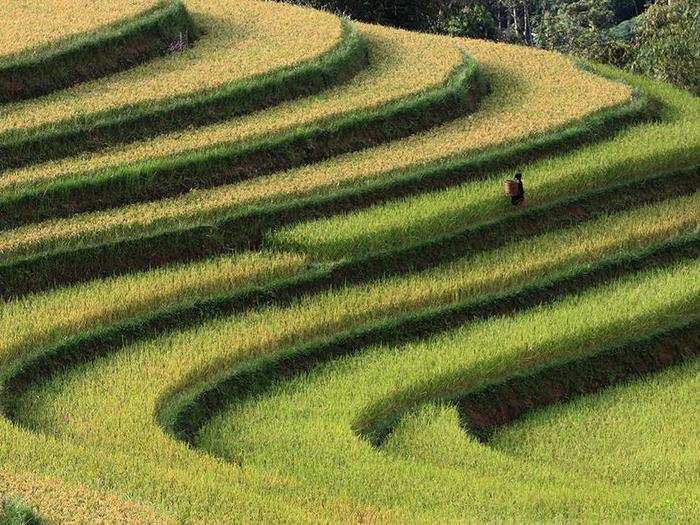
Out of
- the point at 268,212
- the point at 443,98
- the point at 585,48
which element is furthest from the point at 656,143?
the point at 585,48

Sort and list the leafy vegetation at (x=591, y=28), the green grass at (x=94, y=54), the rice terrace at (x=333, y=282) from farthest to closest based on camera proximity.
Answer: the leafy vegetation at (x=591, y=28), the green grass at (x=94, y=54), the rice terrace at (x=333, y=282)

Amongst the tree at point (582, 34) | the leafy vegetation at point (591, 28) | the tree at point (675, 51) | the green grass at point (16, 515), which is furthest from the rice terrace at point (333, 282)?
the tree at point (582, 34)

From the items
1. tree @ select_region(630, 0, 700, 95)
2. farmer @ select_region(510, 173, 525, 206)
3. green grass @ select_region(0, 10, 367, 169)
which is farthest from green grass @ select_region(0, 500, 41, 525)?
tree @ select_region(630, 0, 700, 95)

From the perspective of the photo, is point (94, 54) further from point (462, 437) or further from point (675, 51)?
point (675, 51)

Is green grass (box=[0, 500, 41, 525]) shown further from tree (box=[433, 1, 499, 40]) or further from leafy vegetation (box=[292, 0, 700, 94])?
tree (box=[433, 1, 499, 40])

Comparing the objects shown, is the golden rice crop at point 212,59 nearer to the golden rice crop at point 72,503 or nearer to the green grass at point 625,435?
the green grass at point 625,435

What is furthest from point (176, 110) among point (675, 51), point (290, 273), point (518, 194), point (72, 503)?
point (675, 51)
